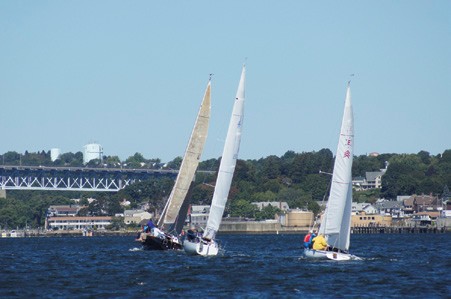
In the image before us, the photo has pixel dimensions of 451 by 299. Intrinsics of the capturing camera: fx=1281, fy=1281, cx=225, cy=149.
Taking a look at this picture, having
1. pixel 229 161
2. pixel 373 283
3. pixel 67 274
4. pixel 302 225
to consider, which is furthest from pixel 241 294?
pixel 302 225

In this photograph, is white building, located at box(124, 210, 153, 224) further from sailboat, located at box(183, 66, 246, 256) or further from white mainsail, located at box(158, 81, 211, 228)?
sailboat, located at box(183, 66, 246, 256)

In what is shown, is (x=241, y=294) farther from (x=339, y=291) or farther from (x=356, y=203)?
(x=356, y=203)

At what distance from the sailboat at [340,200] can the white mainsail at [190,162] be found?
14804mm

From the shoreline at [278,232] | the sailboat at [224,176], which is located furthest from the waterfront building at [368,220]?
the sailboat at [224,176]

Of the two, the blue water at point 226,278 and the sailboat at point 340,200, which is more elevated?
the sailboat at point 340,200

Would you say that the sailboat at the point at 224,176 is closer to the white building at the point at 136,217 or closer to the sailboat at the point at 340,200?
the sailboat at the point at 340,200

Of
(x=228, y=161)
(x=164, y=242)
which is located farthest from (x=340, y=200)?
(x=164, y=242)

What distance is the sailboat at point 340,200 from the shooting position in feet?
176

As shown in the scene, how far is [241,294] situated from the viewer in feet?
133

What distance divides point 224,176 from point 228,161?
742mm

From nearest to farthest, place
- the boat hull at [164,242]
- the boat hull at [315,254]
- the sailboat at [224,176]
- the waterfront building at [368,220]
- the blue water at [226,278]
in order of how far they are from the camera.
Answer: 1. the blue water at [226,278]
2. the boat hull at [315,254]
3. the sailboat at [224,176]
4. the boat hull at [164,242]
5. the waterfront building at [368,220]

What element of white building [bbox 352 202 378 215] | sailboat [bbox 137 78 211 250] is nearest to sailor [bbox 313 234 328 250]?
sailboat [bbox 137 78 211 250]

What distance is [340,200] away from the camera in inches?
2124

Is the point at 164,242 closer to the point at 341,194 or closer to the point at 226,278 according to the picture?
the point at 341,194
